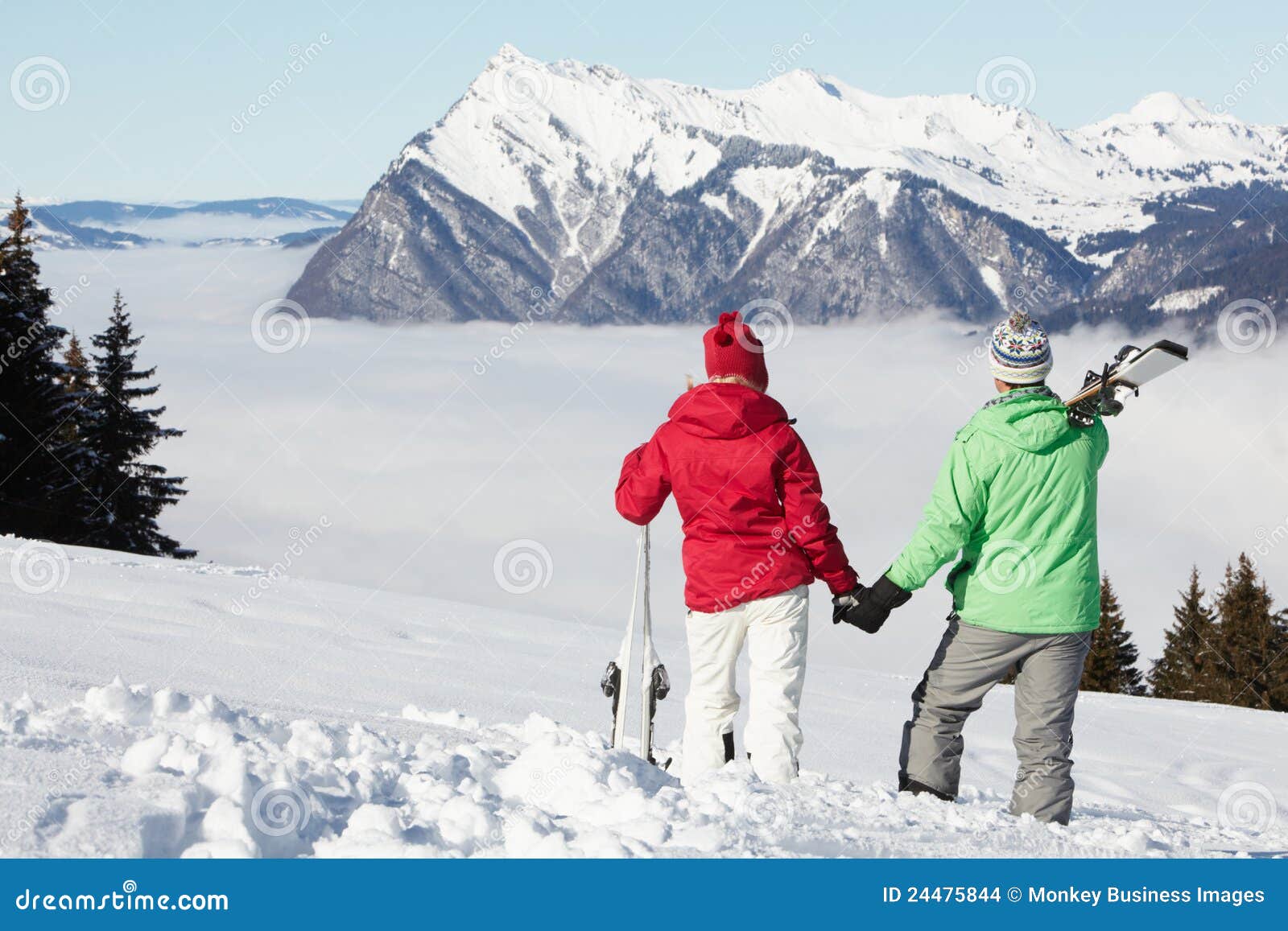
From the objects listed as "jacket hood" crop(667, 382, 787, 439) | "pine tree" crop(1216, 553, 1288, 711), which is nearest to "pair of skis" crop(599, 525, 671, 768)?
"jacket hood" crop(667, 382, 787, 439)

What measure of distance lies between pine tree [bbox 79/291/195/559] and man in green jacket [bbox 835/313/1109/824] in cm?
2666

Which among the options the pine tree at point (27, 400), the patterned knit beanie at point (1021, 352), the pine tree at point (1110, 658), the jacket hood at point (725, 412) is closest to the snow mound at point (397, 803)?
the jacket hood at point (725, 412)

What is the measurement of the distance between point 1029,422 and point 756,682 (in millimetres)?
1537

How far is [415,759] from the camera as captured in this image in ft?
14.9

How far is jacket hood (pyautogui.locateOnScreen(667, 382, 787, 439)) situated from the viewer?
5.11 metres

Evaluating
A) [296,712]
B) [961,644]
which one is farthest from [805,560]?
[296,712]

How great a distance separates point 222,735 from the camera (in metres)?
4.19

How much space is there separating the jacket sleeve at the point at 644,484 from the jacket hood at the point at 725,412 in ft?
0.55

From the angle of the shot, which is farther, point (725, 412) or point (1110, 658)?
point (1110, 658)

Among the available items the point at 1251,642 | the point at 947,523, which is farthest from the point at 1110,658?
the point at 947,523

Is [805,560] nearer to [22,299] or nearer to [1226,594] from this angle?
[22,299]

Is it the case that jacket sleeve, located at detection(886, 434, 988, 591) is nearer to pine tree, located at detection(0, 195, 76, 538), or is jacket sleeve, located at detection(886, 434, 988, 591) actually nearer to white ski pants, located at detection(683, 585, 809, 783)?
white ski pants, located at detection(683, 585, 809, 783)

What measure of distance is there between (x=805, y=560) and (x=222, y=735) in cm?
238

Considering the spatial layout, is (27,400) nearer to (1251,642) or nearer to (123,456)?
(123,456)
